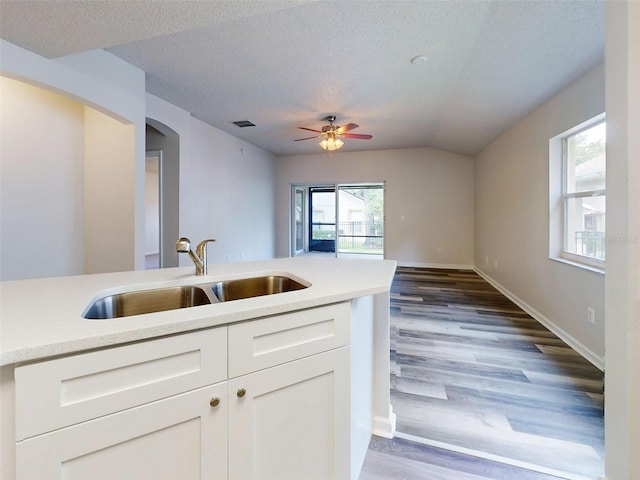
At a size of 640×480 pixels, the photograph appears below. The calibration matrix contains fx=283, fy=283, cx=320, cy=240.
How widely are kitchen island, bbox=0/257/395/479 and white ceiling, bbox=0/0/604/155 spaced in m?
1.63

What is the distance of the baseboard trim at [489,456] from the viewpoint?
4.14ft

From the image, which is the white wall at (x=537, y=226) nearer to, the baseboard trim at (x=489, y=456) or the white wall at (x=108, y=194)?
the baseboard trim at (x=489, y=456)

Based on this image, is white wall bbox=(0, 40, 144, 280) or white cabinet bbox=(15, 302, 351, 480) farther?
white wall bbox=(0, 40, 144, 280)

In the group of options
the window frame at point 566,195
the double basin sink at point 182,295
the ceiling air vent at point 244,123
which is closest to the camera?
the double basin sink at point 182,295

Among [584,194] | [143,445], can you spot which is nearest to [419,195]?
[584,194]

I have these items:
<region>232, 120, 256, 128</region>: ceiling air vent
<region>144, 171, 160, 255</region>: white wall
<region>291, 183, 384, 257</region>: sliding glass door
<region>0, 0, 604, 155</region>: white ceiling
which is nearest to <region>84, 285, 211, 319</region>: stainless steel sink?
<region>0, 0, 604, 155</region>: white ceiling

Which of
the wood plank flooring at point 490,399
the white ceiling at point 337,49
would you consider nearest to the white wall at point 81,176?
the white ceiling at point 337,49

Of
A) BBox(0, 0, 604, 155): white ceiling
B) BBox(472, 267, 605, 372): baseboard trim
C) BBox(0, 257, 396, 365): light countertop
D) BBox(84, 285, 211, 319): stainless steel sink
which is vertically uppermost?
BBox(0, 0, 604, 155): white ceiling

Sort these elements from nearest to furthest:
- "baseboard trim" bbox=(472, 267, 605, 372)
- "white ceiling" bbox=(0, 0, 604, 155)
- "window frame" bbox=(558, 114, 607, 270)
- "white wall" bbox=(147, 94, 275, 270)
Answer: "white ceiling" bbox=(0, 0, 604, 155) → "baseboard trim" bbox=(472, 267, 605, 372) → "window frame" bbox=(558, 114, 607, 270) → "white wall" bbox=(147, 94, 275, 270)

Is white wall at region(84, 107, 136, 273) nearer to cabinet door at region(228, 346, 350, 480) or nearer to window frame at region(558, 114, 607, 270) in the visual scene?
cabinet door at region(228, 346, 350, 480)

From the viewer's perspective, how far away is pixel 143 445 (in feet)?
2.37

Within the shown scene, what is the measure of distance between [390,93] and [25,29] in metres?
3.14

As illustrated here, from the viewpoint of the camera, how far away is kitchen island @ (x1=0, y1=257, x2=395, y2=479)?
0.62m

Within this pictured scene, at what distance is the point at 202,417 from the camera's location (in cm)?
78
